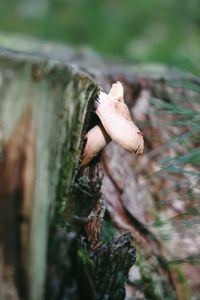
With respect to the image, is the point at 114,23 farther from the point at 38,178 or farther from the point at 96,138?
the point at 38,178

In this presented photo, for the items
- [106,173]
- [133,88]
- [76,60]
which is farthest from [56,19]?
[106,173]

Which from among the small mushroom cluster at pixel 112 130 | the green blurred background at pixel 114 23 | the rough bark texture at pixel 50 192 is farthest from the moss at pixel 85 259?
the green blurred background at pixel 114 23

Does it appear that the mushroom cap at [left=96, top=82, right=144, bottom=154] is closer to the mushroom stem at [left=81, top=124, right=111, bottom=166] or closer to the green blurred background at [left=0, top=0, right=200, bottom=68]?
the mushroom stem at [left=81, top=124, right=111, bottom=166]

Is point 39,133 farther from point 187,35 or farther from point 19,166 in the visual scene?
point 187,35

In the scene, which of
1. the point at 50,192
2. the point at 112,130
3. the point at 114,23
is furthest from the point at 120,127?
the point at 114,23

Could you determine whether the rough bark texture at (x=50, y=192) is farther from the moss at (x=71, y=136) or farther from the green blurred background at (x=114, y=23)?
the green blurred background at (x=114, y=23)

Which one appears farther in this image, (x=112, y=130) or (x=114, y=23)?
(x=114, y=23)
